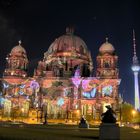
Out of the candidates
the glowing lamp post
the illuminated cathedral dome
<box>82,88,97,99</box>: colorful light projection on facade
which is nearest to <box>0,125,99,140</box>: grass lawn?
<box>82,88,97,99</box>: colorful light projection on facade

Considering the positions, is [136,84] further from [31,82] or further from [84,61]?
[31,82]

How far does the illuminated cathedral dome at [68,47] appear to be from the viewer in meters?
104

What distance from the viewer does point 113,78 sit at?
88812mm

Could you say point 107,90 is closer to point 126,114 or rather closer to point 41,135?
point 126,114

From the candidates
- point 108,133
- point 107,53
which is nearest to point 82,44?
point 107,53

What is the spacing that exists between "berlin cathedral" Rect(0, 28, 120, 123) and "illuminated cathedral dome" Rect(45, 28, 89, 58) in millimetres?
7835

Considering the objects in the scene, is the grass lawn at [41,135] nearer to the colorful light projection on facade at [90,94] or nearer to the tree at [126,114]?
the colorful light projection on facade at [90,94]

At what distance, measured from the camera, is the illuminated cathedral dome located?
10402 centimetres

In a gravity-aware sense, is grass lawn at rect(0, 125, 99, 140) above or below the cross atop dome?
below

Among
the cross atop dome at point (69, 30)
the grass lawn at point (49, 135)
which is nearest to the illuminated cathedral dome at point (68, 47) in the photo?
the cross atop dome at point (69, 30)

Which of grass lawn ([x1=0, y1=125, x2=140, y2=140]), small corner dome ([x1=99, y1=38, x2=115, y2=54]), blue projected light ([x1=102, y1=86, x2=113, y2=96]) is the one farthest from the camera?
small corner dome ([x1=99, y1=38, x2=115, y2=54])

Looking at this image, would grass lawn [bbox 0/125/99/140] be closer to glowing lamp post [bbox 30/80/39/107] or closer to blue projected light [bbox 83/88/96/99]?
blue projected light [bbox 83/88/96/99]

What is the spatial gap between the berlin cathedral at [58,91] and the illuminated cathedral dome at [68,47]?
783 centimetres

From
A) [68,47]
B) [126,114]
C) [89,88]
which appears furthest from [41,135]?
[68,47]
